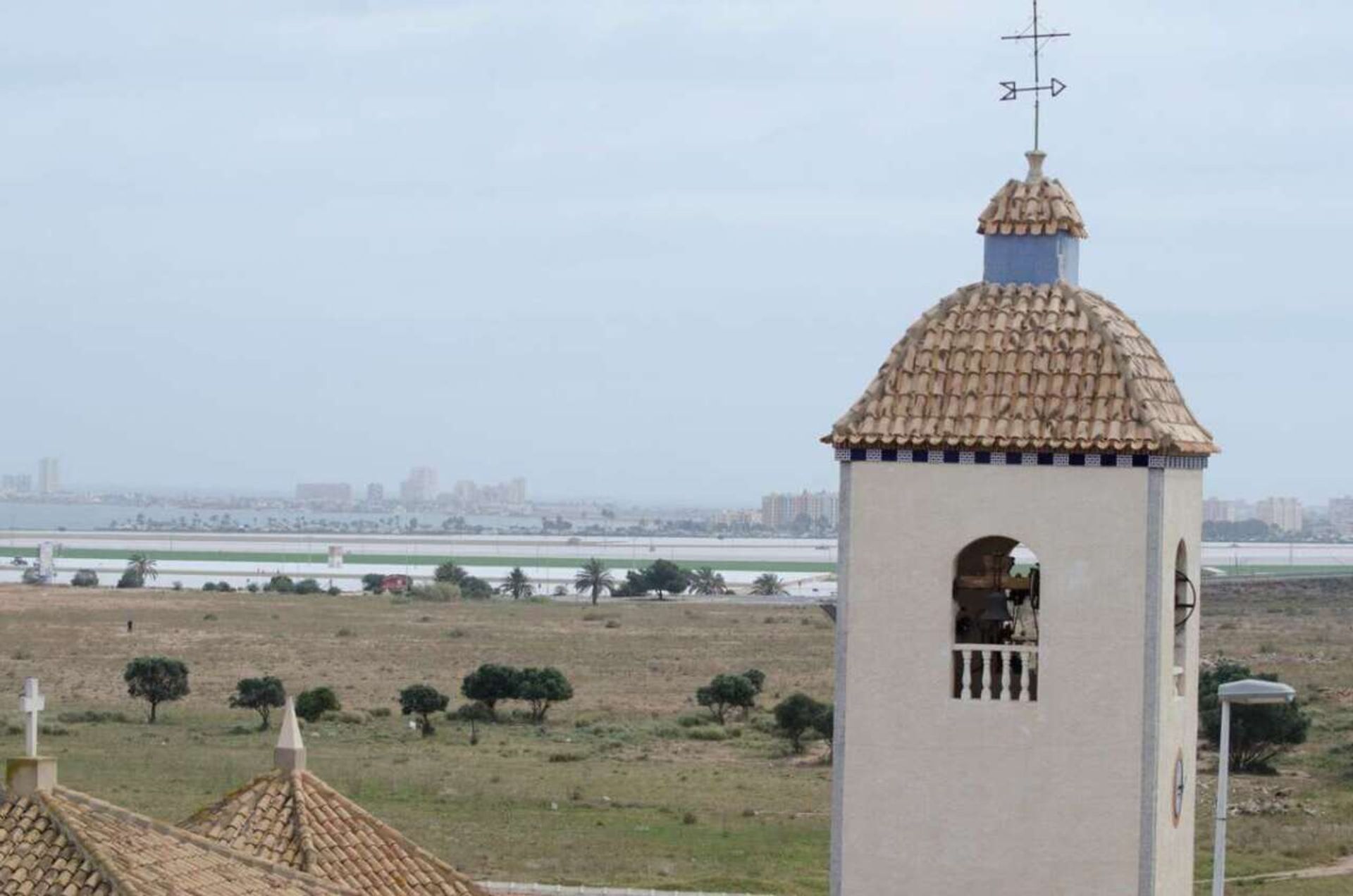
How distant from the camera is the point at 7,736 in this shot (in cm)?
3691

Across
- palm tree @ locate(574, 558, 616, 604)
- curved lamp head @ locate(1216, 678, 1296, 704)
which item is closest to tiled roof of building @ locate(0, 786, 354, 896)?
curved lamp head @ locate(1216, 678, 1296, 704)

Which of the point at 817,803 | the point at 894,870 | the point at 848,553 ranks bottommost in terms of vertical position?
the point at 817,803

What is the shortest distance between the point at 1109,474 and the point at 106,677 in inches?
1638

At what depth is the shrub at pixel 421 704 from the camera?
40.7 metres

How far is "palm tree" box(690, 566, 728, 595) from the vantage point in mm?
100625

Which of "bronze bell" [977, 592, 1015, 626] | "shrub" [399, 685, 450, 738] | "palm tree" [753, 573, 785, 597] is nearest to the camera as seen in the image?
"bronze bell" [977, 592, 1015, 626]

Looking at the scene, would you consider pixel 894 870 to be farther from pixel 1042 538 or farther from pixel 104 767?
pixel 104 767

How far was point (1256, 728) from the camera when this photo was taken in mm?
36000

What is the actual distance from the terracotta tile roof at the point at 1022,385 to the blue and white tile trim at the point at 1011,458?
47 millimetres

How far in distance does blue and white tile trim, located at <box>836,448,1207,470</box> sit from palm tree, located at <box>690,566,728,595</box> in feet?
→ 291

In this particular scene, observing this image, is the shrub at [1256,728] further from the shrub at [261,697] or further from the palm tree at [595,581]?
the palm tree at [595,581]

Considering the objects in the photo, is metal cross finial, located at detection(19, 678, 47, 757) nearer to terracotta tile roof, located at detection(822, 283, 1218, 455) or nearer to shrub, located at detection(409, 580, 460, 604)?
terracotta tile roof, located at detection(822, 283, 1218, 455)

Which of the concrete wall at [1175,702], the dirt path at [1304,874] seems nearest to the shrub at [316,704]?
the dirt path at [1304,874]

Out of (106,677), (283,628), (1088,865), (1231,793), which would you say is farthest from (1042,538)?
(283,628)
